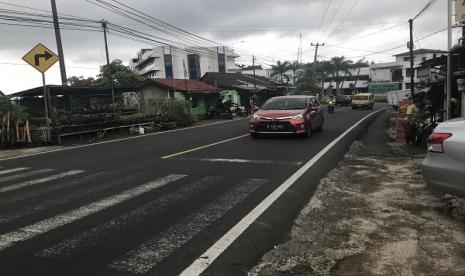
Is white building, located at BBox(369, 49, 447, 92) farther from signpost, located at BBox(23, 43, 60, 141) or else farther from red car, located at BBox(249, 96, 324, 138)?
signpost, located at BBox(23, 43, 60, 141)

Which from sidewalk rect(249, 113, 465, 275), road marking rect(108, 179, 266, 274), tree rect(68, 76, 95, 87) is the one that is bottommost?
sidewalk rect(249, 113, 465, 275)

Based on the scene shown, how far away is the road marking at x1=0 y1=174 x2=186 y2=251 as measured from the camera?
5.10 m

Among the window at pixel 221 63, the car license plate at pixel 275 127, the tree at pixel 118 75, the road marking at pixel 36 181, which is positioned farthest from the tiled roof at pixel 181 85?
the window at pixel 221 63

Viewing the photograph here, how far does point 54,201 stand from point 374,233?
4749 mm

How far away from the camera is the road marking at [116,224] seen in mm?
4629

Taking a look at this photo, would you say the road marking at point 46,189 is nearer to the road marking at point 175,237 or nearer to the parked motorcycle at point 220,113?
the road marking at point 175,237

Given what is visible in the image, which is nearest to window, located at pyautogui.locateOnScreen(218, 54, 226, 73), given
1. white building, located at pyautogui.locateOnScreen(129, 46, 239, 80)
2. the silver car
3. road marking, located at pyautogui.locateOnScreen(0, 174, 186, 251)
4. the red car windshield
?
white building, located at pyautogui.locateOnScreen(129, 46, 239, 80)

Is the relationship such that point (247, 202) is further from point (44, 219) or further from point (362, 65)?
point (362, 65)

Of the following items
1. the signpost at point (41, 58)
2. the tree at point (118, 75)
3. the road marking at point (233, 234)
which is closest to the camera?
the road marking at point (233, 234)

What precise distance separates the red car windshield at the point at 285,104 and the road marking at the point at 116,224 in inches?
340

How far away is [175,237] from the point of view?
16.5ft

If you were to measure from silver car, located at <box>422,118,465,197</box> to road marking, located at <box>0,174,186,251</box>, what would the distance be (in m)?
4.40

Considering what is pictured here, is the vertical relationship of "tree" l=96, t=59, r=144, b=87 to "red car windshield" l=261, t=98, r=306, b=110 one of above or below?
above

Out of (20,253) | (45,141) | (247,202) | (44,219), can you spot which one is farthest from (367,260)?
(45,141)
